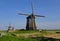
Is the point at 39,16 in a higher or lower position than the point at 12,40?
higher

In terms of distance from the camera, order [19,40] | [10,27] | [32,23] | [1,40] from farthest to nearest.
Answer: [10,27], [32,23], [19,40], [1,40]

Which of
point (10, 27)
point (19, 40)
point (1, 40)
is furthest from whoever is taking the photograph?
point (10, 27)

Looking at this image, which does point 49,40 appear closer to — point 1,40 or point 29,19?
point 1,40

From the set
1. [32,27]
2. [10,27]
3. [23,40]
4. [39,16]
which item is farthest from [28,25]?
[23,40]

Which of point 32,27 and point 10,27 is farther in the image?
point 10,27

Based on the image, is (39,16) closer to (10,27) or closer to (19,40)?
(10,27)

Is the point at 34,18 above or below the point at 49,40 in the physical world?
above

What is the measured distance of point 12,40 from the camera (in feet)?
72.8

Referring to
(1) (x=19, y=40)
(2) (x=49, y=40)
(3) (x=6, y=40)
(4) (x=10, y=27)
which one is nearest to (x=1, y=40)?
(3) (x=6, y=40)

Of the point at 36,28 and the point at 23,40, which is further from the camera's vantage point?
the point at 36,28

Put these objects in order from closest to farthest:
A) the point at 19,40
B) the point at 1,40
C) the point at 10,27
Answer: the point at 1,40, the point at 19,40, the point at 10,27

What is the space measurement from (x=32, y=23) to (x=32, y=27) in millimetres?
1039

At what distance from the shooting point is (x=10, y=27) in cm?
5781

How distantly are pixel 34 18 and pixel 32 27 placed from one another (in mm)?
2646
